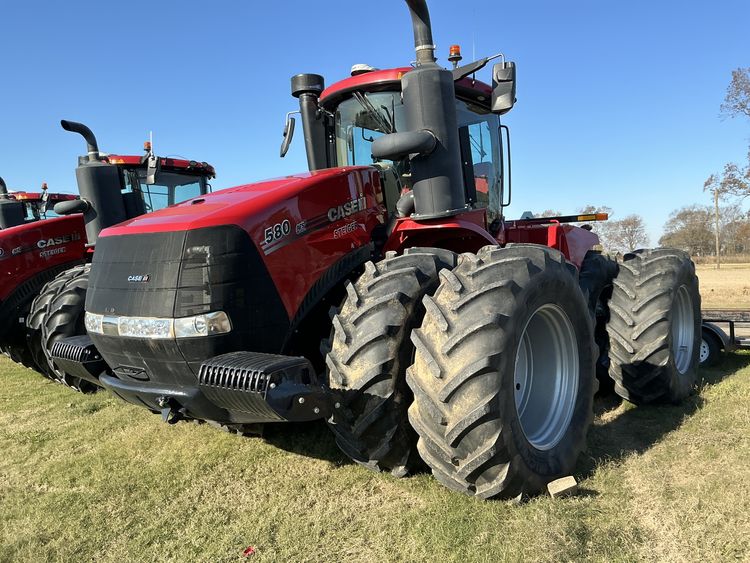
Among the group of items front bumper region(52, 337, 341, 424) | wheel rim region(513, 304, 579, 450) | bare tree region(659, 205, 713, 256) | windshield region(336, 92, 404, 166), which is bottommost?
bare tree region(659, 205, 713, 256)

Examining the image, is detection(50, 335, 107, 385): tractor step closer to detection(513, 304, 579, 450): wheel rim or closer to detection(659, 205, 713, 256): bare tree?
detection(513, 304, 579, 450): wheel rim

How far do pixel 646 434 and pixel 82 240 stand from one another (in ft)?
22.1

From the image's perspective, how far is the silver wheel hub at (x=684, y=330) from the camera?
510 cm

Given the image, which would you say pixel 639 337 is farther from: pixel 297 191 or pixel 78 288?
pixel 78 288

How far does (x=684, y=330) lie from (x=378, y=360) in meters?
3.83

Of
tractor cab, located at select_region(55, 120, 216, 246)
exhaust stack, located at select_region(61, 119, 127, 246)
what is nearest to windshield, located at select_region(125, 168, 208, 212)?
tractor cab, located at select_region(55, 120, 216, 246)

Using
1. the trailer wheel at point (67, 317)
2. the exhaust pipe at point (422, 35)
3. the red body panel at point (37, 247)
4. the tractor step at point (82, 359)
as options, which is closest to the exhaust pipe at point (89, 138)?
the red body panel at point (37, 247)

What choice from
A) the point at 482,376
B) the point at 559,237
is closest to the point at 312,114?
the point at 559,237

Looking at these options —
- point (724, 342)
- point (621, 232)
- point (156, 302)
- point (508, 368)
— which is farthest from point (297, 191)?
point (621, 232)

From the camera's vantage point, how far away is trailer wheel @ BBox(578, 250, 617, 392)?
4.71m

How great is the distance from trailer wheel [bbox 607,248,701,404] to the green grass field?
0.24 m

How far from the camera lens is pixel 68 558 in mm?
2652

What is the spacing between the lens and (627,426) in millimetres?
4125

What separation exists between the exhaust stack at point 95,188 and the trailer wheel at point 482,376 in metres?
5.03
